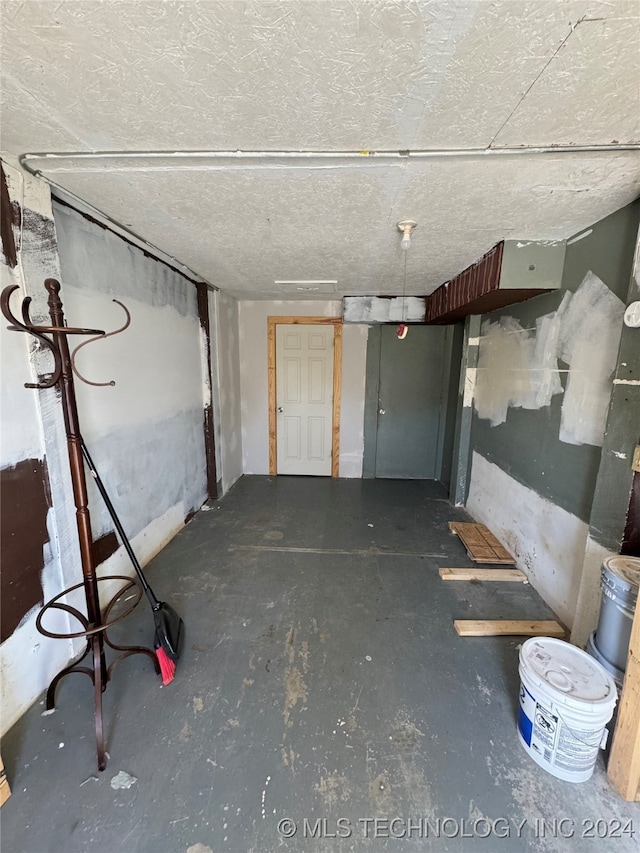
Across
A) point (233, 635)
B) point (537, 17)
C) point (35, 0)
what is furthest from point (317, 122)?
point (233, 635)

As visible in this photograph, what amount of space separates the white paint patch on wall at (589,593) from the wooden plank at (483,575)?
0.63 metres

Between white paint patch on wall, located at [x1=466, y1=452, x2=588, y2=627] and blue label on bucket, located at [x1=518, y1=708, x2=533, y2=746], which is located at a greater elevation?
white paint patch on wall, located at [x1=466, y1=452, x2=588, y2=627]

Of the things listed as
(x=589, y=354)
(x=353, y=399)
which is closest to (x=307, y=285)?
(x=353, y=399)

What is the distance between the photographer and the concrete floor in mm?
1108

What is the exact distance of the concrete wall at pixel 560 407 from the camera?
1.78m

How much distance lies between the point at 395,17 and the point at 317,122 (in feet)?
1.29

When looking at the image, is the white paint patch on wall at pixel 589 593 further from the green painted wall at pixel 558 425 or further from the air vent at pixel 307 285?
the air vent at pixel 307 285

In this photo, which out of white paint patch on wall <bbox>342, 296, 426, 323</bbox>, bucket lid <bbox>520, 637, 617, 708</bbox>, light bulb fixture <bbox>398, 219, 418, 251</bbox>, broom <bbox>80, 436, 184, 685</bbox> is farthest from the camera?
white paint patch on wall <bbox>342, 296, 426, 323</bbox>

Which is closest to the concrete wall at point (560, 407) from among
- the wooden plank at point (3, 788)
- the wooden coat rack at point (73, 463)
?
the wooden coat rack at point (73, 463)

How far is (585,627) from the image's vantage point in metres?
1.78

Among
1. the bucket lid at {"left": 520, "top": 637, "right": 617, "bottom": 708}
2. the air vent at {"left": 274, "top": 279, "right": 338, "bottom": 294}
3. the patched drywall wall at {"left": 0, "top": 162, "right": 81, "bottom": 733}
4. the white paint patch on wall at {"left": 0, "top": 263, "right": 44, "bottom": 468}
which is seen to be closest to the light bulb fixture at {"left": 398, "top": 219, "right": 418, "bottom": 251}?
the air vent at {"left": 274, "top": 279, "right": 338, "bottom": 294}

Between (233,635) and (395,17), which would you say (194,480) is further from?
(395,17)

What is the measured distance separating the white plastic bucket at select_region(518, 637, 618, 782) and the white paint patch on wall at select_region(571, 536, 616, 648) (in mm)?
449

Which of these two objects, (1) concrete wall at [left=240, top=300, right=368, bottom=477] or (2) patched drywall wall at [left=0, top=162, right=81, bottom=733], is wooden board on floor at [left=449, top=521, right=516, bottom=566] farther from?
(2) patched drywall wall at [left=0, top=162, right=81, bottom=733]
